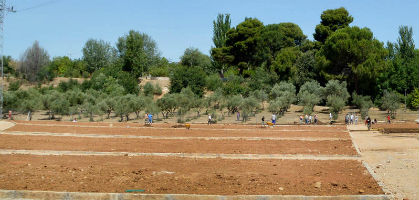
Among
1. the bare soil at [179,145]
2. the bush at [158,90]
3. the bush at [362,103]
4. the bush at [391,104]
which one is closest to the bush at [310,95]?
the bush at [362,103]

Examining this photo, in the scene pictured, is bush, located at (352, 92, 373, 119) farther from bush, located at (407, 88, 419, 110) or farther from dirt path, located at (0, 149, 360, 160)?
dirt path, located at (0, 149, 360, 160)

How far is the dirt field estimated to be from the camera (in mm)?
12883

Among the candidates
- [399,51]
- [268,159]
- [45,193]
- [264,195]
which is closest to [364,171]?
[268,159]

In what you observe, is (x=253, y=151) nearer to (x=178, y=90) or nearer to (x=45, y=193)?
(x=45, y=193)

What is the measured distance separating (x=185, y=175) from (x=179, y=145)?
31.4 feet

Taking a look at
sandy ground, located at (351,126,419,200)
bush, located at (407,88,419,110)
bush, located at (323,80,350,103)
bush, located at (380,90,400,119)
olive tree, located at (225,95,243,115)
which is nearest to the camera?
sandy ground, located at (351,126,419,200)

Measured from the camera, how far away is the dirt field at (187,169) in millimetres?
12883

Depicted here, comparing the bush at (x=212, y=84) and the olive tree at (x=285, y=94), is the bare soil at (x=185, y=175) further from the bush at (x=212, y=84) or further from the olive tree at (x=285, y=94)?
the bush at (x=212, y=84)

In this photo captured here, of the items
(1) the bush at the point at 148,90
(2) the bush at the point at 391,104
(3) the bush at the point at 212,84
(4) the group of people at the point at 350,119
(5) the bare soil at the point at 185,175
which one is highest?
(3) the bush at the point at 212,84

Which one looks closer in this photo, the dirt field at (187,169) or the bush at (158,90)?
the dirt field at (187,169)

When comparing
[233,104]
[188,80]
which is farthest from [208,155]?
[188,80]

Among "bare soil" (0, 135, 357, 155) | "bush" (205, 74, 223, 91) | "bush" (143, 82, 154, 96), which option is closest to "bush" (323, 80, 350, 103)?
"bush" (205, 74, 223, 91)

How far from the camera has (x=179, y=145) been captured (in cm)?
2434

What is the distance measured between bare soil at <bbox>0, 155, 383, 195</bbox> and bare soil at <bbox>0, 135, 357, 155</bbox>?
336 centimetres
